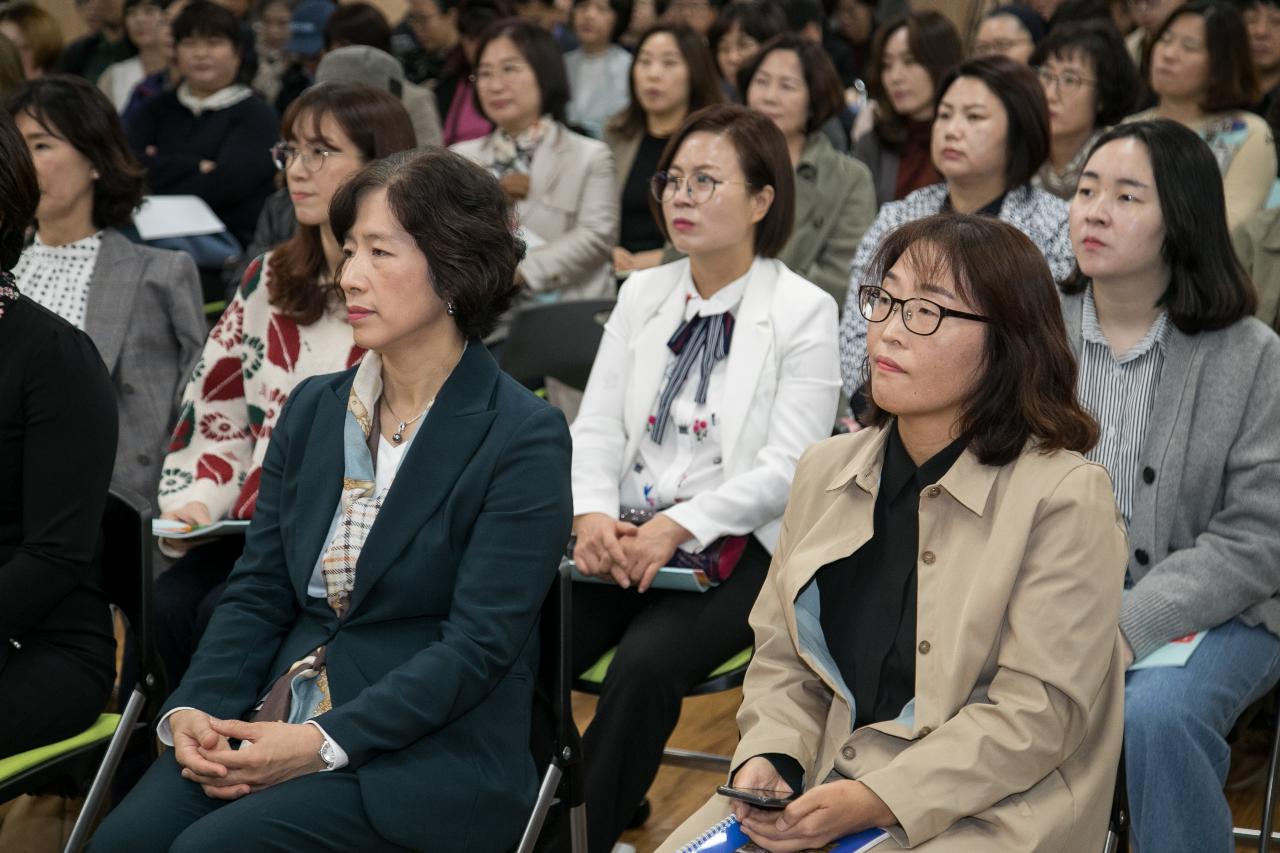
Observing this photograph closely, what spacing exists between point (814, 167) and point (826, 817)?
312 centimetres

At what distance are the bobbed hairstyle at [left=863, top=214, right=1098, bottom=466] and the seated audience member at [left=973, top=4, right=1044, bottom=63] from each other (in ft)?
12.8

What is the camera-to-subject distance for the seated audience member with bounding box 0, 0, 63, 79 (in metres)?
7.25

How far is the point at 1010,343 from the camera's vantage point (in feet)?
6.22

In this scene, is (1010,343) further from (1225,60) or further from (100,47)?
(100,47)

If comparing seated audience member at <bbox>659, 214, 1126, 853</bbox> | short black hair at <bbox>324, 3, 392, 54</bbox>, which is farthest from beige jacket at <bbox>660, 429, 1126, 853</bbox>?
short black hair at <bbox>324, 3, 392, 54</bbox>

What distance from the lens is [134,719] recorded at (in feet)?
7.52

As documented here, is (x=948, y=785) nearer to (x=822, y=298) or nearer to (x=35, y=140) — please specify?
(x=822, y=298)

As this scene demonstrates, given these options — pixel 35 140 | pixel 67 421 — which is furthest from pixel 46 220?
pixel 67 421

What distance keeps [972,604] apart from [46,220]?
97.3 inches

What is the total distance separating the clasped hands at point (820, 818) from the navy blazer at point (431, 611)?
0.42m

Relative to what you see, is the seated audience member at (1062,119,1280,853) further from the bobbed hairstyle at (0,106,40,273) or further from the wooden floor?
the bobbed hairstyle at (0,106,40,273)

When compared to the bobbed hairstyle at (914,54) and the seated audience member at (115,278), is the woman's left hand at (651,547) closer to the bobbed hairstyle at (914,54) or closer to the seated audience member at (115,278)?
the seated audience member at (115,278)

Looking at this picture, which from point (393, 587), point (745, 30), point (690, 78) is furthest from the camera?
point (745, 30)

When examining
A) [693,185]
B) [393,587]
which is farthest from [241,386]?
[393,587]
